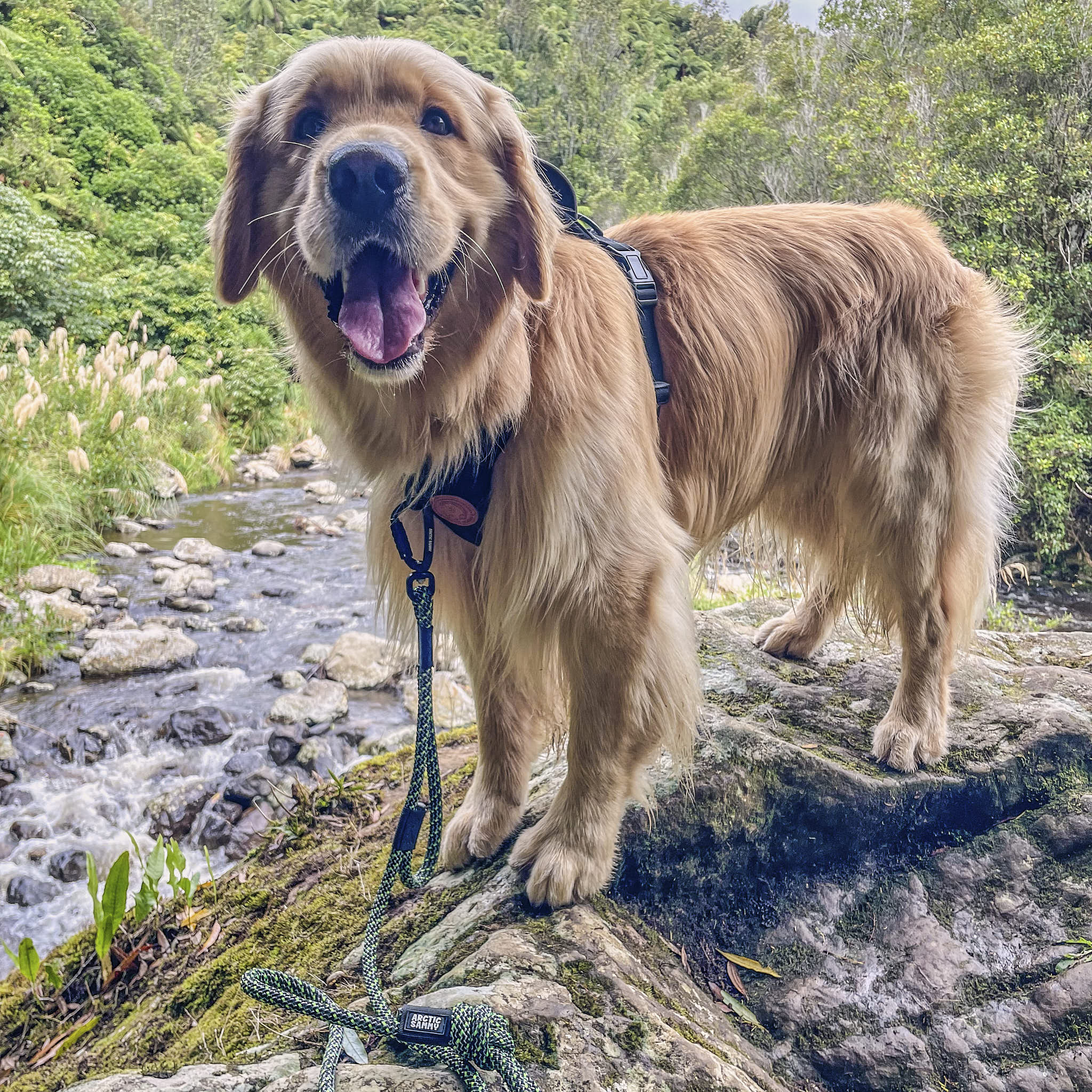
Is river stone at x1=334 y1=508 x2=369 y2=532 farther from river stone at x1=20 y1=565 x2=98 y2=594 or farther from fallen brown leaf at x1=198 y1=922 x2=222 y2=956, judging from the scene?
fallen brown leaf at x1=198 y1=922 x2=222 y2=956

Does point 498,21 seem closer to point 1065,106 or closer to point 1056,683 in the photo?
point 1065,106

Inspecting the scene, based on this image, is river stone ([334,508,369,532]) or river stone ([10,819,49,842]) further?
river stone ([334,508,369,532])

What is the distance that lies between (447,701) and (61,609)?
11.4 ft

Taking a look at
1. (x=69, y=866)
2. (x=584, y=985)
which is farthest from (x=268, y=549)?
(x=584, y=985)

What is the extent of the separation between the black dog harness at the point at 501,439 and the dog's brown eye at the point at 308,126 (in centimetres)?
58

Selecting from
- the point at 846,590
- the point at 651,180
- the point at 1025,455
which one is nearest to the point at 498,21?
the point at 651,180

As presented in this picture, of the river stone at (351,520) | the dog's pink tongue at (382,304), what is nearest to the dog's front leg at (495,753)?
the dog's pink tongue at (382,304)

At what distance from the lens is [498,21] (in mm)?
51812

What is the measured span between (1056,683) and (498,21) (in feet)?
199

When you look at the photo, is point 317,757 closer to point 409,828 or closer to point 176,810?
point 176,810

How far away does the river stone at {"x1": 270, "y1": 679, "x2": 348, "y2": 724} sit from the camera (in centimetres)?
566

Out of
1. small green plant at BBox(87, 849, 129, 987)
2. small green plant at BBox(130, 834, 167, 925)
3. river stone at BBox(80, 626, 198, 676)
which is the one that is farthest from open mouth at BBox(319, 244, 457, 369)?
river stone at BBox(80, 626, 198, 676)

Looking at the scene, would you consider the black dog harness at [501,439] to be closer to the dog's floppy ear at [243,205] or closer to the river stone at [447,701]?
the dog's floppy ear at [243,205]

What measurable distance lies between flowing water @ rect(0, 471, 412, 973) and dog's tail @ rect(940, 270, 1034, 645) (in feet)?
6.40
